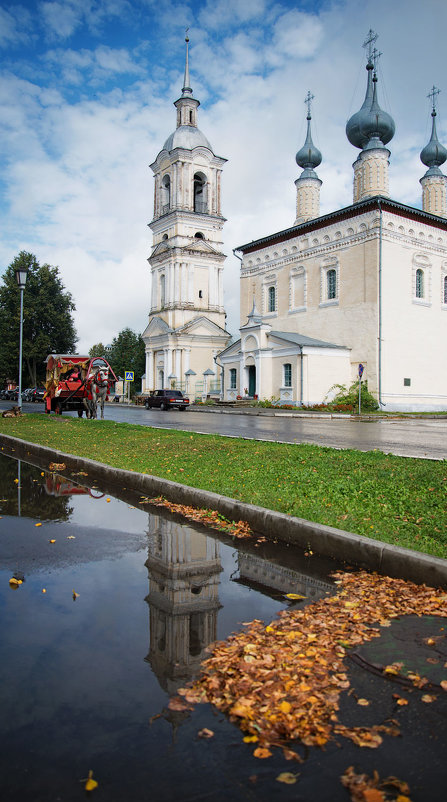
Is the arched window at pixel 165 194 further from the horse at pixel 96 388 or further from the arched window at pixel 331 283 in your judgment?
the horse at pixel 96 388

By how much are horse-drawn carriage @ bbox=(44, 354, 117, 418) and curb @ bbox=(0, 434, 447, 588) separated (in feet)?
48.5

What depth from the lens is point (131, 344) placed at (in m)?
90.5

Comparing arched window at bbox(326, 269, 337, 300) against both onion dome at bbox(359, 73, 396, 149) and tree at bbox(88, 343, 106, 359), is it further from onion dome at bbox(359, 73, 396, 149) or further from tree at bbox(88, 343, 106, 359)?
tree at bbox(88, 343, 106, 359)

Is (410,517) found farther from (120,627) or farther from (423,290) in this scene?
(423,290)

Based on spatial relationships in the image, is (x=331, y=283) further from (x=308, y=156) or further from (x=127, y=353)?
(x=127, y=353)

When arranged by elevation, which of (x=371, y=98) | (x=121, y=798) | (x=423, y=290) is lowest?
(x=121, y=798)

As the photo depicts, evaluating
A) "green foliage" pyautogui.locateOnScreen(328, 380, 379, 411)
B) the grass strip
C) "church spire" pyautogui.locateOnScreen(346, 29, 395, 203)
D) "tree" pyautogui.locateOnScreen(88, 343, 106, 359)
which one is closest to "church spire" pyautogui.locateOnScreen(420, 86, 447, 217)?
"church spire" pyautogui.locateOnScreen(346, 29, 395, 203)

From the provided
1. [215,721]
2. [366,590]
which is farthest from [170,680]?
[366,590]

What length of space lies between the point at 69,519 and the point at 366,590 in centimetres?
368

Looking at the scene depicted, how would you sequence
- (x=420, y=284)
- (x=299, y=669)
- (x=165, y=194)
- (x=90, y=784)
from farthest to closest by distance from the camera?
(x=165, y=194), (x=420, y=284), (x=299, y=669), (x=90, y=784)

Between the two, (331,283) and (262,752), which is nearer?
(262,752)

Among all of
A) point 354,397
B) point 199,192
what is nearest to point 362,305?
point 354,397

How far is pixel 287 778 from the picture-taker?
2215mm

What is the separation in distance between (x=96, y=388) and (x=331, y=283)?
25.3m
